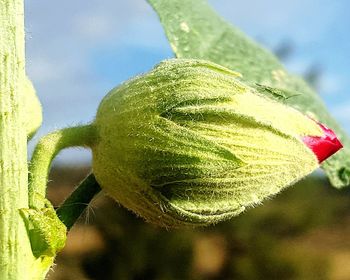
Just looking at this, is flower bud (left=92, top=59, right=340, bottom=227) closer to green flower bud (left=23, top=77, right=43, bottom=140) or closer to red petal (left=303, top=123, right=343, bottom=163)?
red petal (left=303, top=123, right=343, bottom=163)

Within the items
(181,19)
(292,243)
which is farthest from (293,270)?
(181,19)

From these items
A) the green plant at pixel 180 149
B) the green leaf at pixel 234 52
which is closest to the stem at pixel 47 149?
the green plant at pixel 180 149

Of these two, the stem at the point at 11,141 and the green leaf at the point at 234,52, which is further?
the green leaf at the point at 234,52

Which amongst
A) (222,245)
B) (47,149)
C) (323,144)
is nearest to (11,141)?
(47,149)

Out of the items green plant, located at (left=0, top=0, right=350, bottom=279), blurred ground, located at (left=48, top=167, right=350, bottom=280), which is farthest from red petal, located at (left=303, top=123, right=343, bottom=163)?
blurred ground, located at (left=48, top=167, right=350, bottom=280)

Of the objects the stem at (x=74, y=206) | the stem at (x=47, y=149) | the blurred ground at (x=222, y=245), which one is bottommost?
the blurred ground at (x=222, y=245)

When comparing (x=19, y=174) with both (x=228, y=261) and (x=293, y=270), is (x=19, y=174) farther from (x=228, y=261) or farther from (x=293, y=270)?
(x=228, y=261)

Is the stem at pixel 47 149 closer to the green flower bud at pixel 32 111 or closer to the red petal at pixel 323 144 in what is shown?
the green flower bud at pixel 32 111
